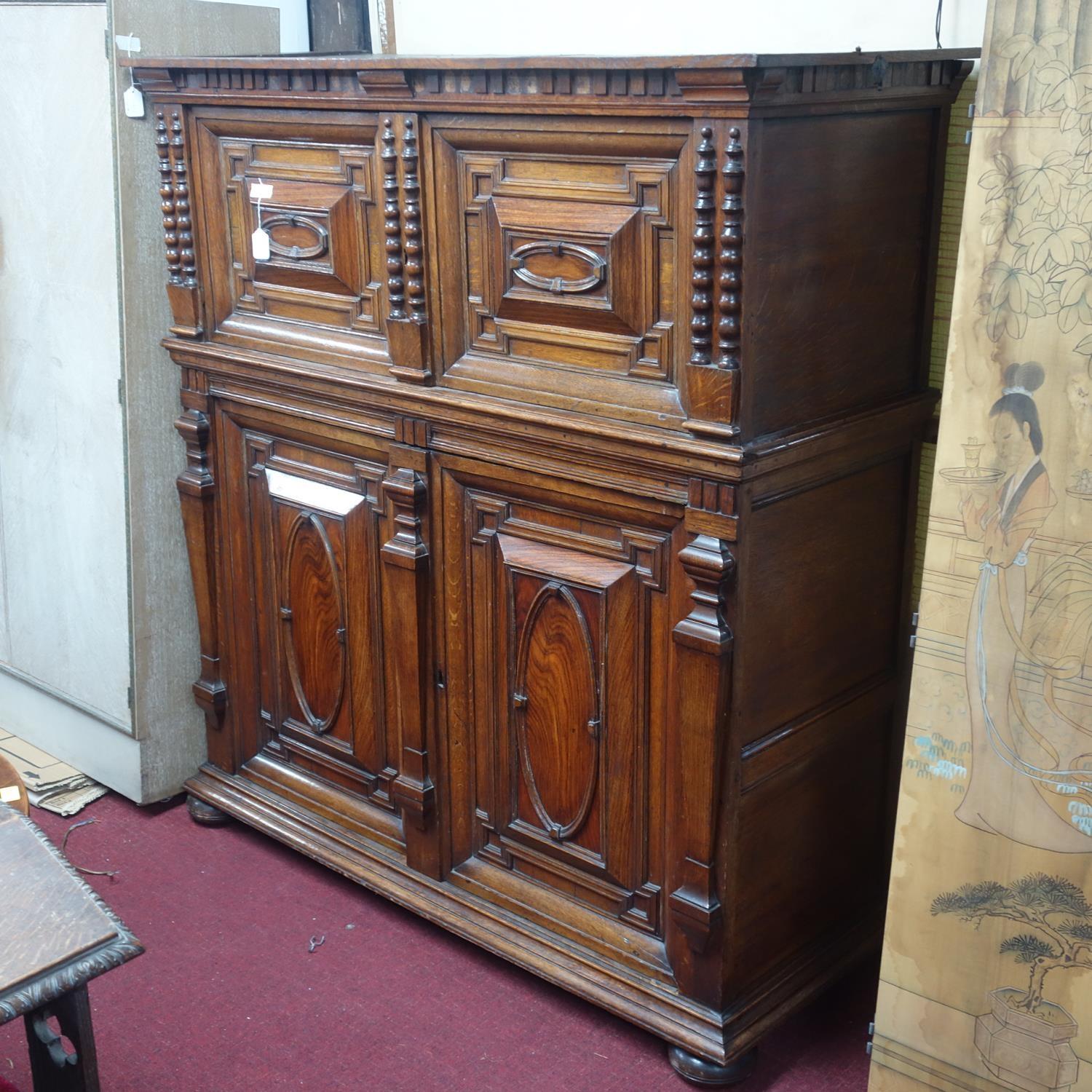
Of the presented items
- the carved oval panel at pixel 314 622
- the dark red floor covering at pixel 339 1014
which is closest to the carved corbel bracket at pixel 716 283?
the carved oval panel at pixel 314 622

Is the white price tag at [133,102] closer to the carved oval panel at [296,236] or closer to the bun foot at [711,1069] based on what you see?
the carved oval panel at [296,236]

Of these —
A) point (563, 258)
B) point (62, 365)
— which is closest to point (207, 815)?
point (62, 365)

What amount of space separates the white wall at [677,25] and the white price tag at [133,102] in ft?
2.19

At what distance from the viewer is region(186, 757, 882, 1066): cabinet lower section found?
238 cm

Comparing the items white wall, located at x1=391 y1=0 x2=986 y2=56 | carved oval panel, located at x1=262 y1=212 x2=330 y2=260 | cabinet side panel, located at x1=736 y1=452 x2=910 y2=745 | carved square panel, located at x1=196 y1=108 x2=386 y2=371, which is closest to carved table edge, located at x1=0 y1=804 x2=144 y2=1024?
cabinet side panel, located at x1=736 y1=452 x2=910 y2=745

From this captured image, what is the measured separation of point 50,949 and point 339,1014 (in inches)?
43.2

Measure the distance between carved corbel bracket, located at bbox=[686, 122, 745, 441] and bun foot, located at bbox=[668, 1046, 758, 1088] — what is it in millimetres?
1100

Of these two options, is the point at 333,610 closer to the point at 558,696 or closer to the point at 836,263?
the point at 558,696

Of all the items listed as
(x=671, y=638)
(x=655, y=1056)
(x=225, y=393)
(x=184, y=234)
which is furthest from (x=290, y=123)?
(x=655, y=1056)

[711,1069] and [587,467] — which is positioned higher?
[587,467]

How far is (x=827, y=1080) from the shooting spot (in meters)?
2.40

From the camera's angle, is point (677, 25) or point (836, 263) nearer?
point (836, 263)

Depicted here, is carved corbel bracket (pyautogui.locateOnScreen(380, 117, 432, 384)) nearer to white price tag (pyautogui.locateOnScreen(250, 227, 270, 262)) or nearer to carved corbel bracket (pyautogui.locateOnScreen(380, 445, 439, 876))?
carved corbel bracket (pyautogui.locateOnScreen(380, 445, 439, 876))

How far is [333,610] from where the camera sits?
2838 millimetres
